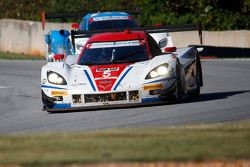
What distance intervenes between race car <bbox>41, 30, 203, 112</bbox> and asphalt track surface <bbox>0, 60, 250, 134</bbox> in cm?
18

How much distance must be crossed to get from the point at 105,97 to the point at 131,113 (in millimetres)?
792

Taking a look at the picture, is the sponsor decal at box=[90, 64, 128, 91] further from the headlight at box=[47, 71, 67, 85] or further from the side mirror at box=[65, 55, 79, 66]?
the side mirror at box=[65, 55, 79, 66]

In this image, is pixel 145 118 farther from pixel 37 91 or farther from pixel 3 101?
pixel 37 91

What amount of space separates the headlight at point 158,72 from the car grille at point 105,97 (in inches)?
21.9

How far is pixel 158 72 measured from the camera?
15461 mm

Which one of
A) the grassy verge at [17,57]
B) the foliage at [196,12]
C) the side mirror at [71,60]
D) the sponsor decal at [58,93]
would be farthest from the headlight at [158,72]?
the foliage at [196,12]

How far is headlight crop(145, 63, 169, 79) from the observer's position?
607 inches

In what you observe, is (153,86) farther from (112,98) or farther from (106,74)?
(106,74)

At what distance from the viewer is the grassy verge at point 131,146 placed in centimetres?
878

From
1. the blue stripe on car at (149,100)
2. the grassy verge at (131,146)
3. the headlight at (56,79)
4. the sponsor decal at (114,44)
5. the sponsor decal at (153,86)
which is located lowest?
the blue stripe on car at (149,100)

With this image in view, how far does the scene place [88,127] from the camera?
42.7 feet

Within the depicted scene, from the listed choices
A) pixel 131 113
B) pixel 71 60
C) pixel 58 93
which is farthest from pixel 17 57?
pixel 131 113

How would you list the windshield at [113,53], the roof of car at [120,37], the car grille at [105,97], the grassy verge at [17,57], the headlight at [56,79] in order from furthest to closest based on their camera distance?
the grassy verge at [17,57], the roof of car at [120,37], the windshield at [113,53], the headlight at [56,79], the car grille at [105,97]

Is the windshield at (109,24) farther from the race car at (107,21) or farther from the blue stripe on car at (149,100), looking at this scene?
the blue stripe on car at (149,100)
